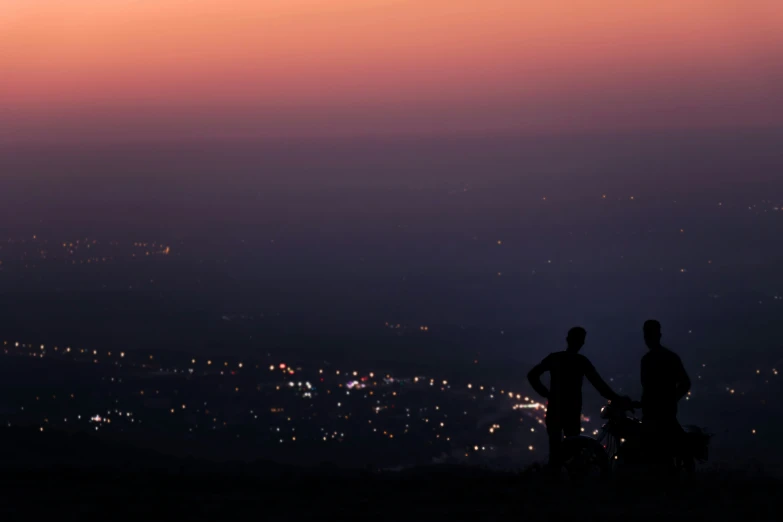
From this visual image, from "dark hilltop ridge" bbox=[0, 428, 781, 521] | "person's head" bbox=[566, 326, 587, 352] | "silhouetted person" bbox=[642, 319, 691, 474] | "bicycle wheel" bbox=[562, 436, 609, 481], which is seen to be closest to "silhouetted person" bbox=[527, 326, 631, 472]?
"person's head" bbox=[566, 326, 587, 352]

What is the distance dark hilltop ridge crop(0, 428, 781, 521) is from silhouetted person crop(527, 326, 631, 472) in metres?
0.65

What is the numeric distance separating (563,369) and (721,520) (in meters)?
2.39

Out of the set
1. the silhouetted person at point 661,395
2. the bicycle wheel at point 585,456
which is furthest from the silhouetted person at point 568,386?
the silhouetted person at point 661,395

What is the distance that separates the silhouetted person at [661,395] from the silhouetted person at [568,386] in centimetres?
31

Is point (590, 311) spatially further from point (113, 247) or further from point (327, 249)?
point (113, 247)

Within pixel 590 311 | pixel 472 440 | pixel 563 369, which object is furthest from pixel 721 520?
pixel 590 311

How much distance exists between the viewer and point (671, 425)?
9.91 metres

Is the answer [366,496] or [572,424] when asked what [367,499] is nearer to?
[366,496]

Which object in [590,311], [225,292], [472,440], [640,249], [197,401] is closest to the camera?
[472,440]

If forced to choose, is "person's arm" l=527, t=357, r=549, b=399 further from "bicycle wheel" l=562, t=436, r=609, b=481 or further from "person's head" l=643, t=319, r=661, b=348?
"person's head" l=643, t=319, r=661, b=348

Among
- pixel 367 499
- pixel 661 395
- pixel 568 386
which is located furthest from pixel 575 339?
pixel 367 499

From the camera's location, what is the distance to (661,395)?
992 centimetres

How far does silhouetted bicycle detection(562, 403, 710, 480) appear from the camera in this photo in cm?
→ 998

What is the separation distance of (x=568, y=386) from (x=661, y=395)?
992 mm
